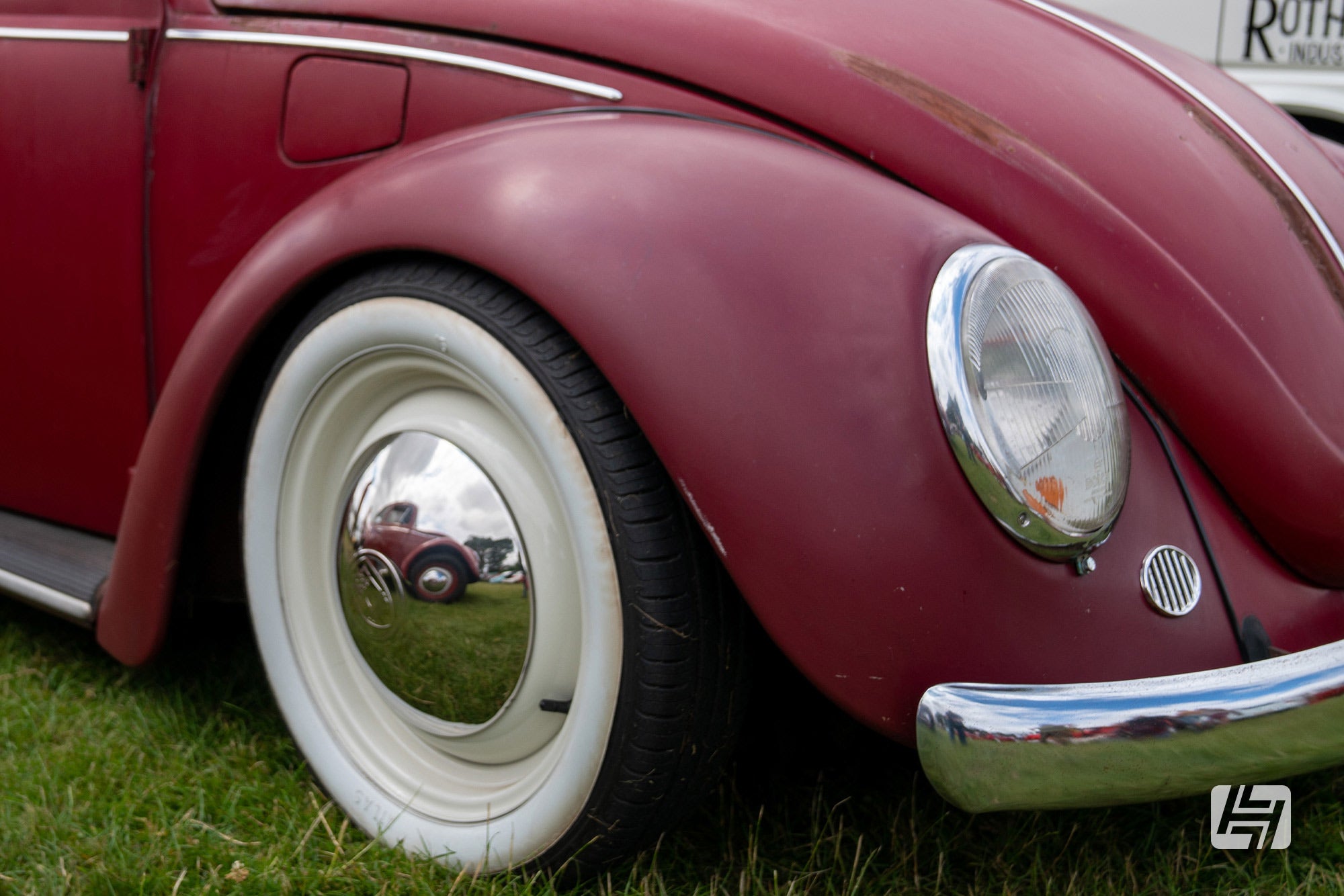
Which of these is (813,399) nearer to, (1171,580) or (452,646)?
(1171,580)

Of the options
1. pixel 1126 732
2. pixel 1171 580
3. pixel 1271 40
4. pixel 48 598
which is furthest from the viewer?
pixel 1271 40

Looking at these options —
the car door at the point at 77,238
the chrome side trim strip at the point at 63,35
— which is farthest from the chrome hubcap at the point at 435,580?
the chrome side trim strip at the point at 63,35

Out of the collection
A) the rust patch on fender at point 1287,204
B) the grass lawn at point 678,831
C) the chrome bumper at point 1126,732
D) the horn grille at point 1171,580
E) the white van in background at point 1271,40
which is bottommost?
the grass lawn at point 678,831

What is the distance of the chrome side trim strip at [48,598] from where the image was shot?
1.74m

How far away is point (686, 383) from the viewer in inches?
45.3

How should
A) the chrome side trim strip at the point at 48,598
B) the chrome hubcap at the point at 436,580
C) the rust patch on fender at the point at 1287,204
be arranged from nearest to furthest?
the chrome hubcap at the point at 436,580, the rust patch on fender at the point at 1287,204, the chrome side trim strip at the point at 48,598

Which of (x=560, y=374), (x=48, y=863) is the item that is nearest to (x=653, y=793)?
(x=560, y=374)

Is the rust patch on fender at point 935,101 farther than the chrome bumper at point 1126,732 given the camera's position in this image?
Yes

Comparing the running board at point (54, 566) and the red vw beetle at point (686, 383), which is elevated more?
the red vw beetle at point (686, 383)

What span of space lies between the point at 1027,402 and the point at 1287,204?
709 mm

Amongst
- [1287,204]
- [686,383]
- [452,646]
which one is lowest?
[452,646]

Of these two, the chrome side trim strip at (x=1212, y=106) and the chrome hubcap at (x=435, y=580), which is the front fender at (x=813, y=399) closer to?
the chrome hubcap at (x=435, y=580)

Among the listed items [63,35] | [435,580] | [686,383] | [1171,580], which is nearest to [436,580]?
[435,580]

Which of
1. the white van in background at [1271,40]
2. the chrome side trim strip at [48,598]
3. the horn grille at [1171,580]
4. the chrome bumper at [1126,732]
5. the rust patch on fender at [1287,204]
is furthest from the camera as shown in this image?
the white van in background at [1271,40]
